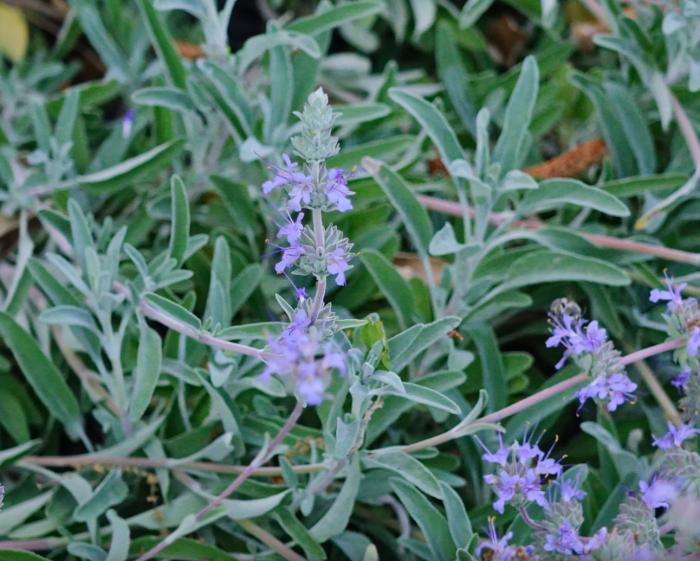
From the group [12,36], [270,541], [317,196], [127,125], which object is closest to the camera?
[317,196]

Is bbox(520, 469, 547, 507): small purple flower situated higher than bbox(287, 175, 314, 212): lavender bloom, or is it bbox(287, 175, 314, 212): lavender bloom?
bbox(287, 175, 314, 212): lavender bloom

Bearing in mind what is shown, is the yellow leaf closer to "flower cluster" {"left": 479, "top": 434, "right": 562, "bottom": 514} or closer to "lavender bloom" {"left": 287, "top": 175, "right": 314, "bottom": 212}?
"lavender bloom" {"left": 287, "top": 175, "right": 314, "bottom": 212}

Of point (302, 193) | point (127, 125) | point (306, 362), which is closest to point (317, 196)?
point (302, 193)

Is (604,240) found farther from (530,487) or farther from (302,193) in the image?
(302,193)

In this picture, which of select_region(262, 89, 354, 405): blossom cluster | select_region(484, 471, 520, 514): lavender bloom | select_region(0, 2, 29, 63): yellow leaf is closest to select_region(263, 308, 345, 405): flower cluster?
select_region(262, 89, 354, 405): blossom cluster

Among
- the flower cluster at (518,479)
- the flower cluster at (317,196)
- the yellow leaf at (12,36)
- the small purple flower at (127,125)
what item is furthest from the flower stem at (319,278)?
the yellow leaf at (12,36)
